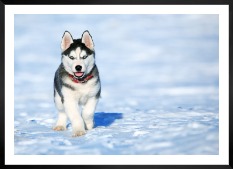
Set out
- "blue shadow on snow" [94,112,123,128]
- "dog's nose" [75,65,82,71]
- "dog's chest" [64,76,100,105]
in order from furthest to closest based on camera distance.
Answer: "blue shadow on snow" [94,112,123,128] < "dog's chest" [64,76,100,105] < "dog's nose" [75,65,82,71]

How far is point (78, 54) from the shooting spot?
493 cm

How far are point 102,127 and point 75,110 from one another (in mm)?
396

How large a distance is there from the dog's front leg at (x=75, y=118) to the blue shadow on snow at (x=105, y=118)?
14.6 inches

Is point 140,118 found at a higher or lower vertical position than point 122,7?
lower

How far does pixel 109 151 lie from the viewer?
4.87 metres

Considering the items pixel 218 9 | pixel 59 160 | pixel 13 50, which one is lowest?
pixel 59 160

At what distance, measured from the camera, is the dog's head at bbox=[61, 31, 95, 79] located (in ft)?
16.2

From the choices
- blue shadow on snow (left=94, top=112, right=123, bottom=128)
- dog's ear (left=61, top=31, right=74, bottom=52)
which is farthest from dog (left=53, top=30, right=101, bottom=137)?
blue shadow on snow (left=94, top=112, right=123, bottom=128)

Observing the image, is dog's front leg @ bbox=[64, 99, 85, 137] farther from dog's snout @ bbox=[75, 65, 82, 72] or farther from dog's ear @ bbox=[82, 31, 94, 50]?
dog's ear @ bbox=[82, 31, 94, 50]

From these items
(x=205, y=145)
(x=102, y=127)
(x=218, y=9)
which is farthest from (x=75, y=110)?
(x=218, y=9)

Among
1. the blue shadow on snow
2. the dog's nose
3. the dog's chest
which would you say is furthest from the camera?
the blue shadow on snow

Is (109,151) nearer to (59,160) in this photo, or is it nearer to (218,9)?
(59,160)

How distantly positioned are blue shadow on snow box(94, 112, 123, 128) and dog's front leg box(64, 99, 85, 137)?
1.22 ft

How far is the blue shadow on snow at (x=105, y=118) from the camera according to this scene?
5430 mm
